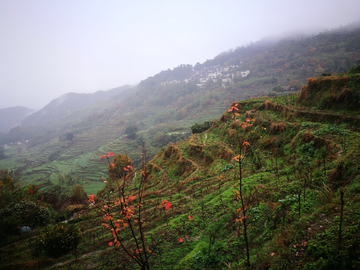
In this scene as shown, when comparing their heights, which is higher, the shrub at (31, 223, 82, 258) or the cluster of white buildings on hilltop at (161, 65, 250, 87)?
the cluster of white buildings on hilltop at (161, 65, 250, 87)

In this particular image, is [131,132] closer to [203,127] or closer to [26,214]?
[203,127]

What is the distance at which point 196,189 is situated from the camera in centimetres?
1293

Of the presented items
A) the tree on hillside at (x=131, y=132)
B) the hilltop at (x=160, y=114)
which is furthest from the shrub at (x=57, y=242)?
the tree on hillside at (x=131, y=132)

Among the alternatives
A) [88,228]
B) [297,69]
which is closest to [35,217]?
[88,228]

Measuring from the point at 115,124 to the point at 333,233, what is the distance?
130 meters

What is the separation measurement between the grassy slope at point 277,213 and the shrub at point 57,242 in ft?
1.55

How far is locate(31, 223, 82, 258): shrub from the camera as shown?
8.22 meters

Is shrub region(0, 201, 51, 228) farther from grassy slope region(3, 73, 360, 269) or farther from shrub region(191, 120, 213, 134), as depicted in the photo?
shrub region(191, 120, 213, 134)

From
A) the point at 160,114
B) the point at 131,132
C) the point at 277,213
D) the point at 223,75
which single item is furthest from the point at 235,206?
the point at 223,75

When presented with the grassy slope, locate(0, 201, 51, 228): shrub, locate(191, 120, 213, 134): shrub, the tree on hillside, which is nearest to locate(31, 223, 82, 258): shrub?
the grassy slope

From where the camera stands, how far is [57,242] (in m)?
8.42

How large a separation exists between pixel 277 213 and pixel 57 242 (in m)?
10.3

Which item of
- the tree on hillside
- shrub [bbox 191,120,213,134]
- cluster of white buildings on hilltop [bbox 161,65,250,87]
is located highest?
cluster of white buildings on hilltop [bbox 161,65,250,87]

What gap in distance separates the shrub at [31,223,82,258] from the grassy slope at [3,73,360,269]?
0.47 meters
